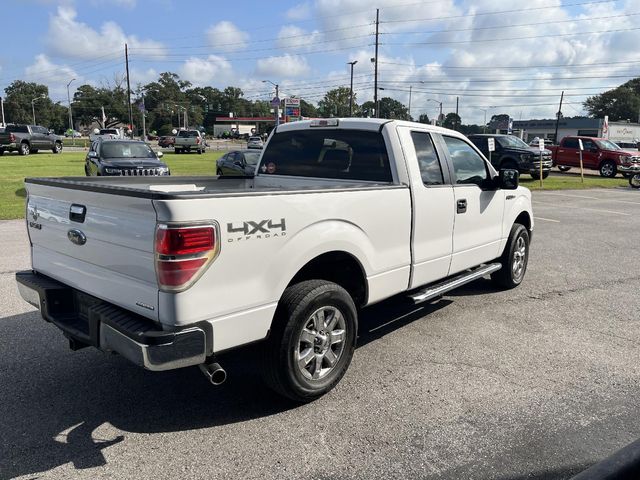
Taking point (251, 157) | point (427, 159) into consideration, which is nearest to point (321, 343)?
point (427, 159)

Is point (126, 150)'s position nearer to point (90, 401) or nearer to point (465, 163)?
point (465, 163)

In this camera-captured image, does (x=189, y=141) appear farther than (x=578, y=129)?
No

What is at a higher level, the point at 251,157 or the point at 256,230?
the point at 251,157

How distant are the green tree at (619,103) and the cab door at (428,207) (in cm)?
13858

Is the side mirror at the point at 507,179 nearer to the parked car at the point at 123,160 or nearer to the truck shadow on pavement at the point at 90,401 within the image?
the truck shadow on pavement at the point at 90,401

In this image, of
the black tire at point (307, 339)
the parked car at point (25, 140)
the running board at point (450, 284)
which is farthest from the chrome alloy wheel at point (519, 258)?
the parked car at point (25, 140)

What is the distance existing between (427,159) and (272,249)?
84.4 inches

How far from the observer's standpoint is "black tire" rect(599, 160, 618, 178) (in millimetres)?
26453

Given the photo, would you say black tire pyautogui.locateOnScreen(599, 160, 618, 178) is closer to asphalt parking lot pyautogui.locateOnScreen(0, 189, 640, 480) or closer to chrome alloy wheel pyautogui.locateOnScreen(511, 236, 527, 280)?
chrome alloy wheel pyautogui.locateOnScreen(511, 236, 527, 280)

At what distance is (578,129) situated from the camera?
98.5 m

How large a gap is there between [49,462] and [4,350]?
1.84 metres

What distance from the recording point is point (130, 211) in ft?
9.16

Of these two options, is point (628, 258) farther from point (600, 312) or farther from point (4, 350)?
point (4, 350)

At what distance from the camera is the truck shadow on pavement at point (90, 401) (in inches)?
115
